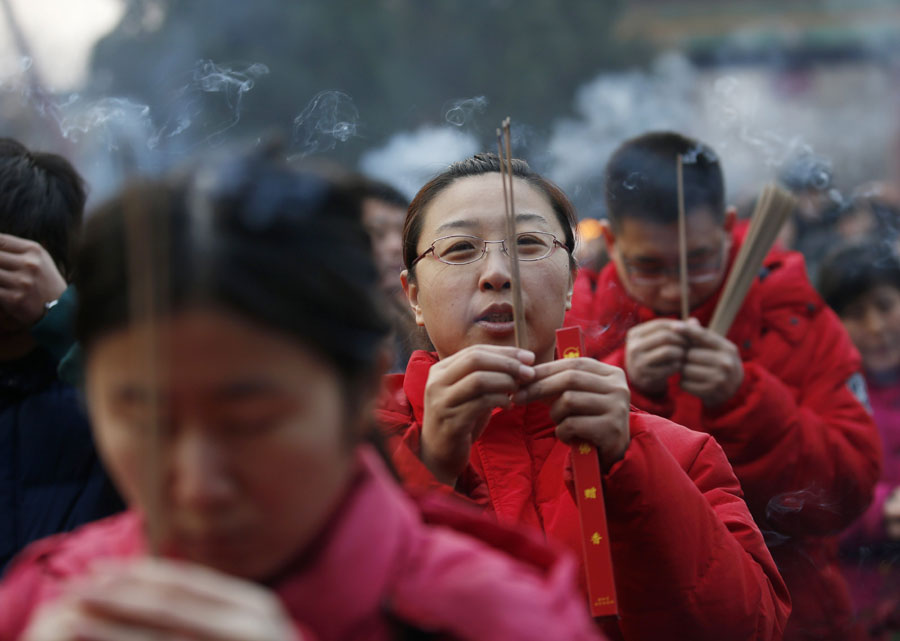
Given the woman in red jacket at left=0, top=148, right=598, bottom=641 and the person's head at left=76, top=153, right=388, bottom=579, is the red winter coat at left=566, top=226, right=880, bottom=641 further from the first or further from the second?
the person's head at left=76, top=153, right=388, bottom=579

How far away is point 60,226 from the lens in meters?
2.55

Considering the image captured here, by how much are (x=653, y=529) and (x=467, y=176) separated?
0.89 m

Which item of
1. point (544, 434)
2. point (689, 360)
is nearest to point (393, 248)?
point (689, 360)

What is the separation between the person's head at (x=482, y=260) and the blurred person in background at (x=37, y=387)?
0.77 metres

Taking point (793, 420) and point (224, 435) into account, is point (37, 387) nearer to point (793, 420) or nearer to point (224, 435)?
point (224, 435)

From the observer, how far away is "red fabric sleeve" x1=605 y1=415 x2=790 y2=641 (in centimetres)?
184

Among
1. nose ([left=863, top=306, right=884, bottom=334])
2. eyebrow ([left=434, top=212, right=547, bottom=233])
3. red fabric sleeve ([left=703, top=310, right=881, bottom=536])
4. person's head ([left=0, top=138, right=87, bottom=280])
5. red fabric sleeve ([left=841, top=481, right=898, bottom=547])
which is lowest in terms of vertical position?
red fabric sleeve ([left=841, top=481, right=898, bottom=547])

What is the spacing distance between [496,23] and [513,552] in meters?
15.8

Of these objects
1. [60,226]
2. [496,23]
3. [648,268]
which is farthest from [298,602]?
[496,23]

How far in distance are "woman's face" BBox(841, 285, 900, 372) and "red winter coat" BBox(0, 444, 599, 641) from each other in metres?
3.24

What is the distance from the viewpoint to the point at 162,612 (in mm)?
928

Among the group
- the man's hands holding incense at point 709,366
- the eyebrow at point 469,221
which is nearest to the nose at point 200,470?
the eyebrow at point 469,221

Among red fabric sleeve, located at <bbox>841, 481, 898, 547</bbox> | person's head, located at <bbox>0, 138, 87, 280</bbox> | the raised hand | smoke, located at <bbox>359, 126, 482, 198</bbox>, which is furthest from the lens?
red fabric sleeve, located at <bbox>841, 481, 898, 547</bbox>

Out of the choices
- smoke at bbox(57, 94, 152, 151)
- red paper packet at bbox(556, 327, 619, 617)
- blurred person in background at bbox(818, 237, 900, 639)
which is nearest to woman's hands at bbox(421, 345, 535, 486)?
red paper packet at bbox(556, 327, 619, 617)
